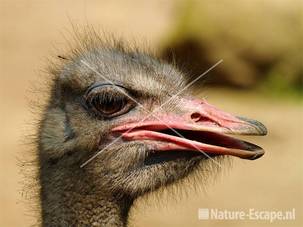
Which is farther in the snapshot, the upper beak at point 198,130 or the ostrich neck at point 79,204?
the ostrich neck at point 79,204

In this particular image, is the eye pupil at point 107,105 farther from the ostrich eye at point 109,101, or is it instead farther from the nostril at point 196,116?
the nostril at point 196,116

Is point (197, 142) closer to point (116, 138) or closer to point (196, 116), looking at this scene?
point (196, 116)

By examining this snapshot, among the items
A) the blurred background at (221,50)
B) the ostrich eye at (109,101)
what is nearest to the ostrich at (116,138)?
the ostrich eye at (109,101)

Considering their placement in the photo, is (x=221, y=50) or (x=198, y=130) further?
(x=221, y=50)

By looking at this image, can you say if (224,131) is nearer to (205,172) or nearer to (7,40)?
(205,172)

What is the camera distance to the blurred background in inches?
359

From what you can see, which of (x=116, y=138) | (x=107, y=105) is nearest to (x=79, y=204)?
(x=116, y=138)

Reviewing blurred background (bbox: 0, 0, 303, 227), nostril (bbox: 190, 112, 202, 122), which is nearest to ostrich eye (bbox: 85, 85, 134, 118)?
nostril (bbox: 190, 112, 202, 122)

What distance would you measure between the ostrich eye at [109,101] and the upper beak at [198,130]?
7 cm

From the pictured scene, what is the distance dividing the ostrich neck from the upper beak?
270 millimetres

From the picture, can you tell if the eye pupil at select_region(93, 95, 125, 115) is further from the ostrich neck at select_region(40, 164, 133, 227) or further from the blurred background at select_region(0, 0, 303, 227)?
the blurred background at select_region(0, 0, 303, 227)

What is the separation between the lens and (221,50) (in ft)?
40.5

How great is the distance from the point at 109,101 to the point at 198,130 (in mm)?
392

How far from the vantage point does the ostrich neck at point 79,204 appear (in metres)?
4.05
